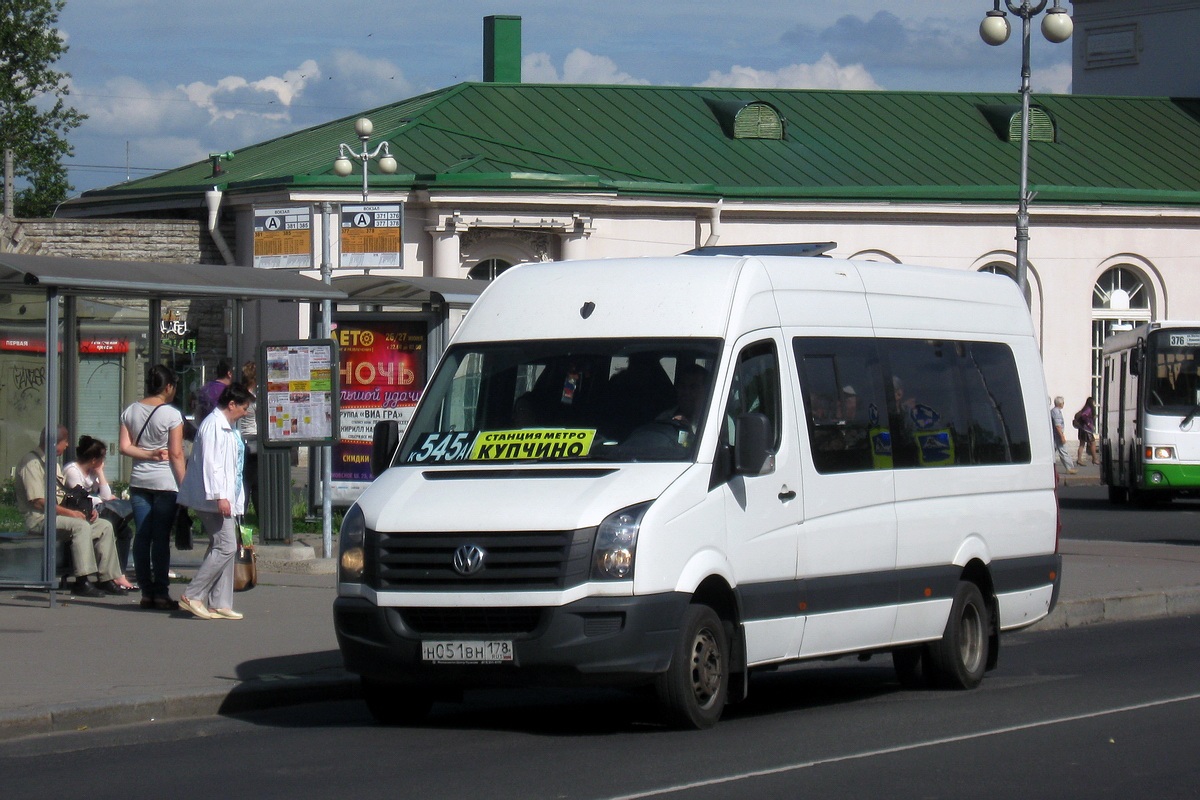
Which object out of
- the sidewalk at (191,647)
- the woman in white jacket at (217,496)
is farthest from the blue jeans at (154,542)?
the woman in white jacket at (217,496)

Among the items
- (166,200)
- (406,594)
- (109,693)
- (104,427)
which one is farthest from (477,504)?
(166,200)

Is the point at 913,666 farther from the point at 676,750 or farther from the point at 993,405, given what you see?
the point at 676,750

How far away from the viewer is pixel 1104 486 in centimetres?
3612

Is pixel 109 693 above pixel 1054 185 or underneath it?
underneath

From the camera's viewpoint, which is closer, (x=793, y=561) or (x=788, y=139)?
(x=793, y=561)

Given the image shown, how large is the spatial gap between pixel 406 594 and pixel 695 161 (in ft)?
111

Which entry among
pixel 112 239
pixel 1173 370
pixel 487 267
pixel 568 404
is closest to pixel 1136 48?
pixel 487 267

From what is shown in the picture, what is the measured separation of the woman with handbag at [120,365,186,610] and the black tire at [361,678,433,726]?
168 inches

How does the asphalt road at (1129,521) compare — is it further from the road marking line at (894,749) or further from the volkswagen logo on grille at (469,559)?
the volkswagen logo on grille at (469,559)

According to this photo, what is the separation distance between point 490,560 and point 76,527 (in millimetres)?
6187

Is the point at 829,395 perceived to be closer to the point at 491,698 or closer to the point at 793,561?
the point at 793,561

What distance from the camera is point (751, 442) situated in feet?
28.3

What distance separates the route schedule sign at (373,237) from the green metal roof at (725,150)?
67.2 ft

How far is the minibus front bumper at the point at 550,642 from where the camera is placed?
813cm
